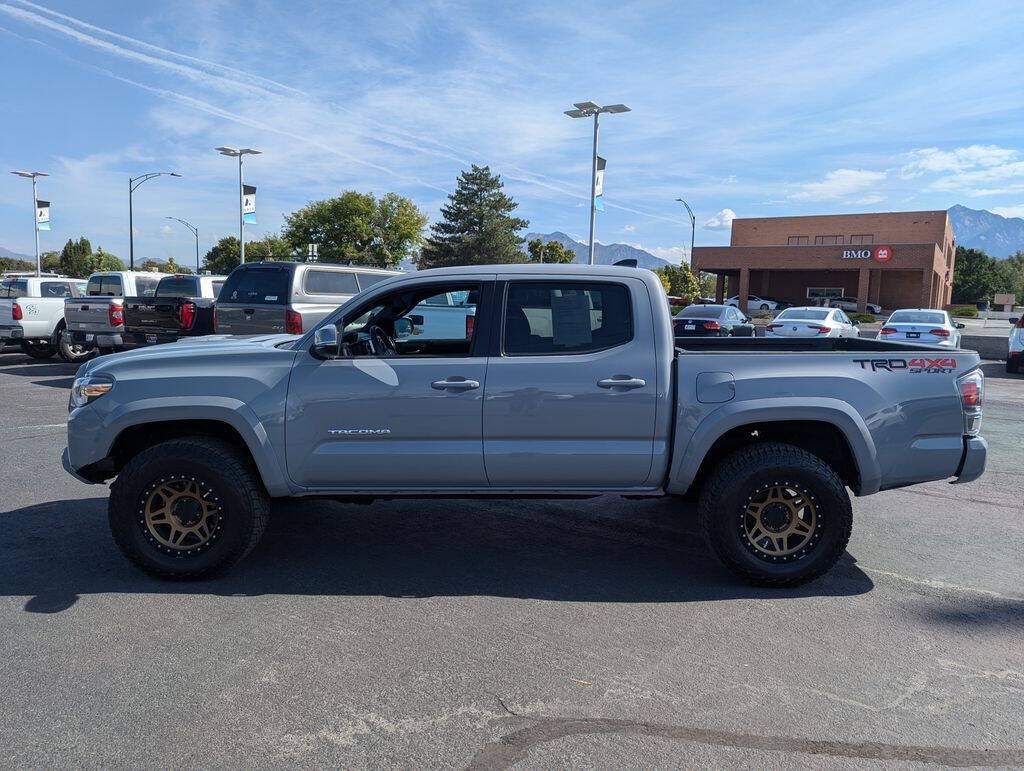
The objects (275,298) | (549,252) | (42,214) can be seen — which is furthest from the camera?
(549,252)

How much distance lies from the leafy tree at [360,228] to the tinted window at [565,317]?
74630mm

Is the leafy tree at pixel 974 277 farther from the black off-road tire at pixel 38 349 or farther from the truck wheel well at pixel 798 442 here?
the truck wheel well at pixel 798 442

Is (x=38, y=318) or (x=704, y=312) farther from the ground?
(x=704, y=312)

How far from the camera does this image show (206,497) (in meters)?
4.53

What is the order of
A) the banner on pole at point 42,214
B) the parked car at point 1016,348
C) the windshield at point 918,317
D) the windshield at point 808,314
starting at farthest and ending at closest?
1. the banner on pole at point 42,214
2. the windshield at point 808,314
3. the windshield at point 918,317
4. the parked car at point 1016,348

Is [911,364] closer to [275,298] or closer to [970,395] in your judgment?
[970,395]

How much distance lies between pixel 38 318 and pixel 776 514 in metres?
16.2

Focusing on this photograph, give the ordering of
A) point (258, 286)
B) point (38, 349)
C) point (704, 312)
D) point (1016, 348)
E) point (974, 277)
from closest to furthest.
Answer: point (258, 286), point (38, 349), point (1016, 348), point (704, 312), point (974, 277)

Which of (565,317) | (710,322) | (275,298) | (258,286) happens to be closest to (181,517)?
(565,317)

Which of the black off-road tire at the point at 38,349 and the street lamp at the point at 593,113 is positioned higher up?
the street lamp at the point at 593,113

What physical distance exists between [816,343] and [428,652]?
11.8 ft

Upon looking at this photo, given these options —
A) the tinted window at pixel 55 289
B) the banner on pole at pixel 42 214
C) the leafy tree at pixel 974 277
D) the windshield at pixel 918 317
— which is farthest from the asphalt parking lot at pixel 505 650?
the leafy tree at pixel 974 277

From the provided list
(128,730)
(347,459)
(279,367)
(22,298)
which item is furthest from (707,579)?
(22,298)

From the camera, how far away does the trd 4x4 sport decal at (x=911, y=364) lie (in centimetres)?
451
